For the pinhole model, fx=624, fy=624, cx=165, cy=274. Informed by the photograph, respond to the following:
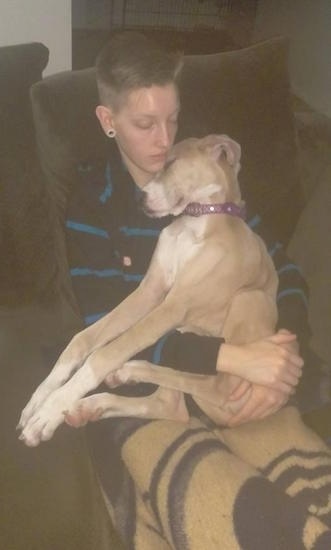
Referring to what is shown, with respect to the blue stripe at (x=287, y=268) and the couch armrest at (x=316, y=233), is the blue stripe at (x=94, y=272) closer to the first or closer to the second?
the blue stripe at (x=287, y=268)

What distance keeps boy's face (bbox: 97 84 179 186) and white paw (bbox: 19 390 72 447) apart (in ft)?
2.38

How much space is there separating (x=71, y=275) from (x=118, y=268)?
15cm

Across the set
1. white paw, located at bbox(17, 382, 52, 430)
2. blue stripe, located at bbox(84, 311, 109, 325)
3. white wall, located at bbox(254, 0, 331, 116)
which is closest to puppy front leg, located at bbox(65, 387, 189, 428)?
white paw, located at bbox(17, 382, 52, 430)

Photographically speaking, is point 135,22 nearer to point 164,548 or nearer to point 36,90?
point 36,90

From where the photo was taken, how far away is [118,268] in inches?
75.9

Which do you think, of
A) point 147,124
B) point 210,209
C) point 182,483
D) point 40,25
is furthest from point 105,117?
point 182,483

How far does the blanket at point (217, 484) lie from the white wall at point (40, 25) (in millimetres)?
1607

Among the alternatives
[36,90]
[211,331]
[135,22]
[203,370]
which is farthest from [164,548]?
[135,22]

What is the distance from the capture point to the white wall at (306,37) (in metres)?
4.99

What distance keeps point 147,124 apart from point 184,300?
1.68ft

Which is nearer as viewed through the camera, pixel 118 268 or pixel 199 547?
pixel 199 547

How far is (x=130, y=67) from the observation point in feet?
5.72

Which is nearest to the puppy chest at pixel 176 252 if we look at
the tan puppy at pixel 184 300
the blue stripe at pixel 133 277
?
the tan puppy at pixel 184 300

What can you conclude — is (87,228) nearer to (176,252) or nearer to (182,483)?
(176,252)
